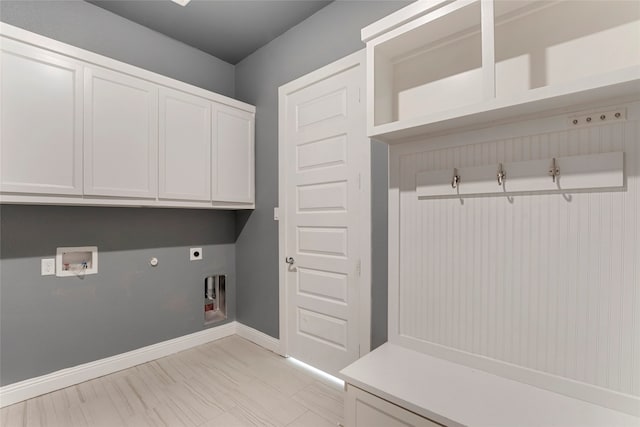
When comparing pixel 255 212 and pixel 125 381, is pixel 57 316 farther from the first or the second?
pixel 255 212

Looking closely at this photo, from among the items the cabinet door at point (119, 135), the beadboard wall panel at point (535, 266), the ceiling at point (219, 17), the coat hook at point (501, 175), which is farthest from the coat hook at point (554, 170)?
the cabinet door at point (119, 135)

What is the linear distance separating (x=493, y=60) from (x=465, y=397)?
4.35 feet

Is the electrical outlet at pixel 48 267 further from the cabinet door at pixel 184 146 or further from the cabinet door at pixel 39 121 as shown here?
the cabinet door at pixel 184 146

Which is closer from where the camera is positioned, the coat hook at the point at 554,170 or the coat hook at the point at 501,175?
the coat hook at the point at 554,170

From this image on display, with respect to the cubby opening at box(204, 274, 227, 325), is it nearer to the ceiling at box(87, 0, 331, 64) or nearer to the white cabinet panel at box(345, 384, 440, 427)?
the white cabinet panel at box(345, 384, 440, 427)

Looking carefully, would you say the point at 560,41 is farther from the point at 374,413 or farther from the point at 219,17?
the point at 219,17

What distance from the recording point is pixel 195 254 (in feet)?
9.46

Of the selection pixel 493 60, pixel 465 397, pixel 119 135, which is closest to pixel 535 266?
pixel 465 397

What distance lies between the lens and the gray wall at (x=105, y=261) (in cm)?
199

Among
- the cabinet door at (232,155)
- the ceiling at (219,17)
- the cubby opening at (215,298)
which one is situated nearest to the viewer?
the ceiling at (219,17)

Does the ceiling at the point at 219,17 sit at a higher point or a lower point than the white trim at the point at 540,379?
higher

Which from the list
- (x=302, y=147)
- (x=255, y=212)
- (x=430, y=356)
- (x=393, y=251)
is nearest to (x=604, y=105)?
(x=393, y=251)

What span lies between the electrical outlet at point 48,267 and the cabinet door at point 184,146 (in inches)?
33.9

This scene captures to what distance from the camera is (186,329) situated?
2816 mm
